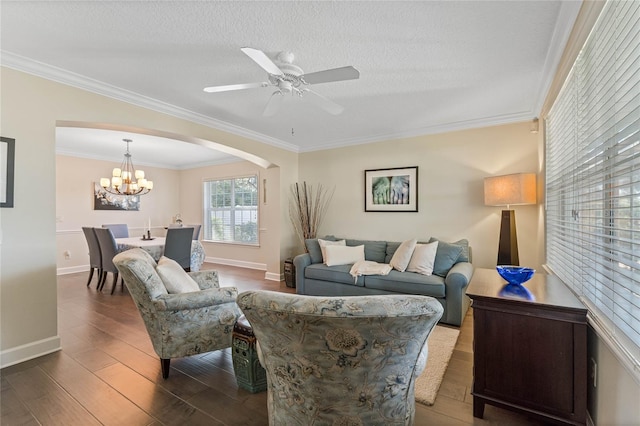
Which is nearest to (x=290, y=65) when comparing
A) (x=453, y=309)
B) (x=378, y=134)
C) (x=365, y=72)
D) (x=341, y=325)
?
(x=365, y=72)

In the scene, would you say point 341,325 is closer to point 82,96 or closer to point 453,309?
point 453,309

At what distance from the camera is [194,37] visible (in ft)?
6.79

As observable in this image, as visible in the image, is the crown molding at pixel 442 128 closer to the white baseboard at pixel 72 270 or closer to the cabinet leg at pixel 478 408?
the cabinet leg at pixel 478 408

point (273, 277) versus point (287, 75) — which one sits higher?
point (287, 75)

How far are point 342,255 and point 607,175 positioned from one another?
→ 122 inches

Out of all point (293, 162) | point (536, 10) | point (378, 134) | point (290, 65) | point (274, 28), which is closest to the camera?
Result: point (536, 10)

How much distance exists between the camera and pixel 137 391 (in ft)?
6.57

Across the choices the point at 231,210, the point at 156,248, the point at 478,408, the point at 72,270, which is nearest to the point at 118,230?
the point at 72,270

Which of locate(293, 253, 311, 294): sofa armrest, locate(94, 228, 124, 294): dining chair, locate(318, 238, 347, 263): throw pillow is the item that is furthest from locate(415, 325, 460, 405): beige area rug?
locate(94, 228, 124, 294): dining chair

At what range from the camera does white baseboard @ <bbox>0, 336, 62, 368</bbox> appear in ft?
7.68

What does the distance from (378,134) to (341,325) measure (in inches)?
158

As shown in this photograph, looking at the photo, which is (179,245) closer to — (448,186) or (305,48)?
(305,48)

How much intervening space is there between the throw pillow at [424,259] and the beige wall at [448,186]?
0.67m

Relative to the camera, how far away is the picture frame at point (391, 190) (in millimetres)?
4422
